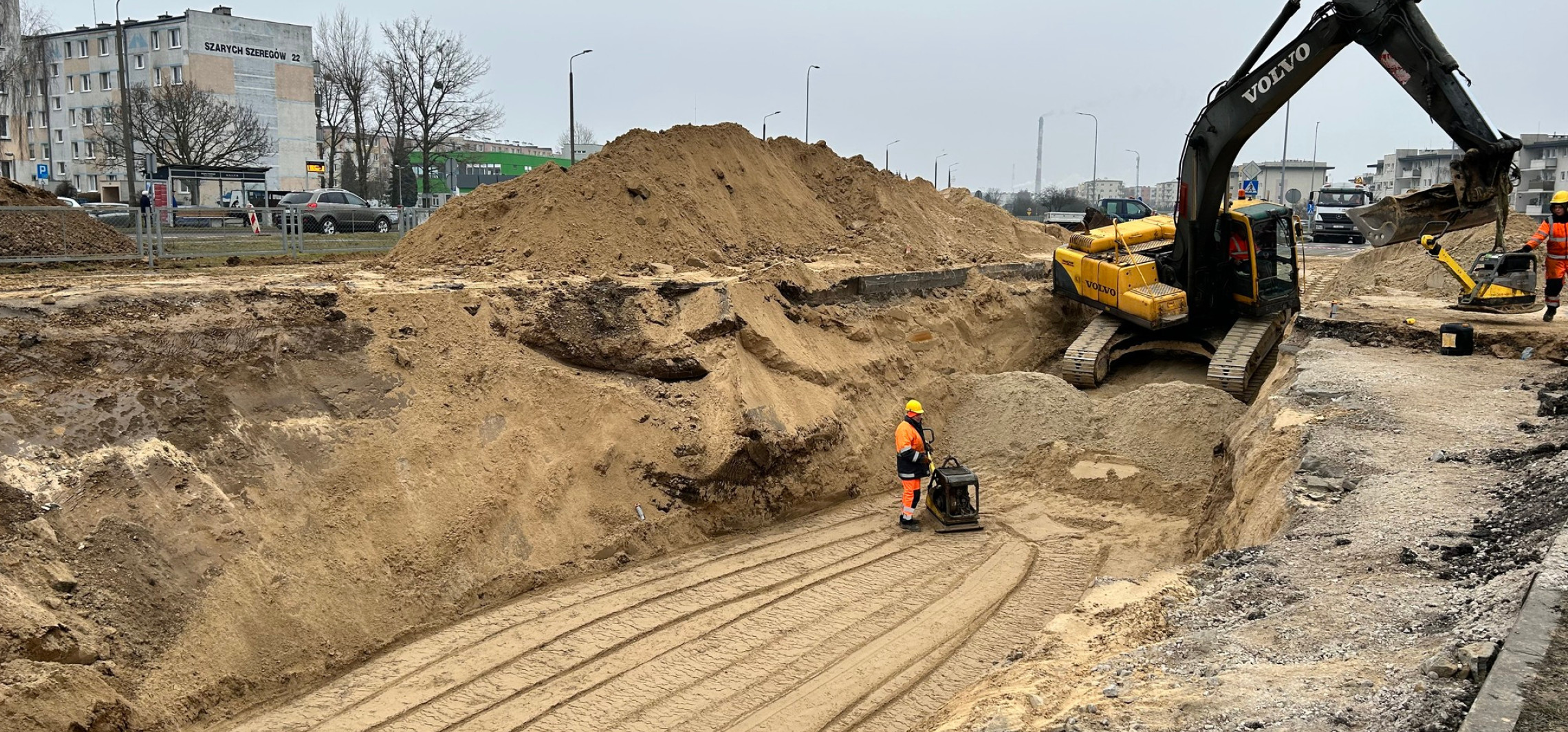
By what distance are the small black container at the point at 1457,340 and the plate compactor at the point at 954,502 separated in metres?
5.49

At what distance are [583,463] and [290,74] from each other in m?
52.9

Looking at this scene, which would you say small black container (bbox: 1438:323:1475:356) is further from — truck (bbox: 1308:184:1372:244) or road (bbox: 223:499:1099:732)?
truck (bbox: 1308:184:1372:244)

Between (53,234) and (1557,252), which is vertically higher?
(53,234)

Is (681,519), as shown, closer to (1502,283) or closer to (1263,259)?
(1263,259)

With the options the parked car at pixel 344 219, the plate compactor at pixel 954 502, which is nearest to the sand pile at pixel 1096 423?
the plate compactor at pixel 954 502

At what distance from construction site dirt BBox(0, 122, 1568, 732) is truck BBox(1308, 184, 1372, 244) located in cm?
2412

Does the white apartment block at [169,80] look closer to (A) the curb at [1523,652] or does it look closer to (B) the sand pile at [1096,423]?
(B) the sand pile at [1096,423]

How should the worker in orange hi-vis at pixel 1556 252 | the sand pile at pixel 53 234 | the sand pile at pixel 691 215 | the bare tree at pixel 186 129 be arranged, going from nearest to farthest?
the worker in orange hi-vis at pixel 1556 252 < the sand pile at pixel 691 215 < the sand pile at pixel 53 234 < the bare tree at pixel 186 129

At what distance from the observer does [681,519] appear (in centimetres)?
1010

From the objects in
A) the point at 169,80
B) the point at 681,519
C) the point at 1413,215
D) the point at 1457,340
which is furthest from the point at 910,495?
the point at 169,80

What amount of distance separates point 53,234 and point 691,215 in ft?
26.8

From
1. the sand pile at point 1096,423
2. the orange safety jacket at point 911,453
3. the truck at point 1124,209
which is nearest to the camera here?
the orange safety jacket at point 911,453

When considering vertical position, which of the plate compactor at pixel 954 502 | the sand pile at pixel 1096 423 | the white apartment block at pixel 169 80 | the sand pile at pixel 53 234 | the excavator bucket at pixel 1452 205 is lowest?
the plate compactor at pixel 954 502

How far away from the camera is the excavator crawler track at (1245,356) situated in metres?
13.0
